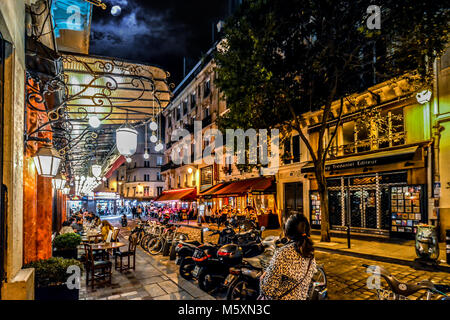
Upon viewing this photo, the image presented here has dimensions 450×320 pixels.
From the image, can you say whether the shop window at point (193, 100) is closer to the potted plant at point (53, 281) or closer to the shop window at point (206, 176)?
the shop window at point (206, 176)

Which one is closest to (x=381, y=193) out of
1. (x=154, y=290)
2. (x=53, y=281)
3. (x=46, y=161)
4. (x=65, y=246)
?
(x=154, y=290)

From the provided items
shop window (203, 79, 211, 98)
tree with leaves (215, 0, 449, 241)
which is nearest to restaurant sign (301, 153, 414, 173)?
tree with leaves (215, 0, 449, 241)

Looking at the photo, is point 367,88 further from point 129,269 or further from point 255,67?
point 129,269

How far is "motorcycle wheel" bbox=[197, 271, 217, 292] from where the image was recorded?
20.2ft

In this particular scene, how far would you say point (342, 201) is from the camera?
15266 mm

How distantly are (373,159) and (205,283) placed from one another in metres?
10.6

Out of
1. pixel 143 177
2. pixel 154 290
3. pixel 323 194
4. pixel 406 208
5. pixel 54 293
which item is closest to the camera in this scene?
pixel 54 293

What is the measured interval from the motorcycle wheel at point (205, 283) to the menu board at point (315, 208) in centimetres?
1194

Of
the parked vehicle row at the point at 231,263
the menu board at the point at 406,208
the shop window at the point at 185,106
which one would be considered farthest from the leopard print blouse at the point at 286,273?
the shop window at the point at 185,106

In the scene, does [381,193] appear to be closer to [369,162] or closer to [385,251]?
[369,162]

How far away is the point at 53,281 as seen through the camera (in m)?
4.67

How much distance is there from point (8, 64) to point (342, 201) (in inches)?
609

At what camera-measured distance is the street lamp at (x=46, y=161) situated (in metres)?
4.77
